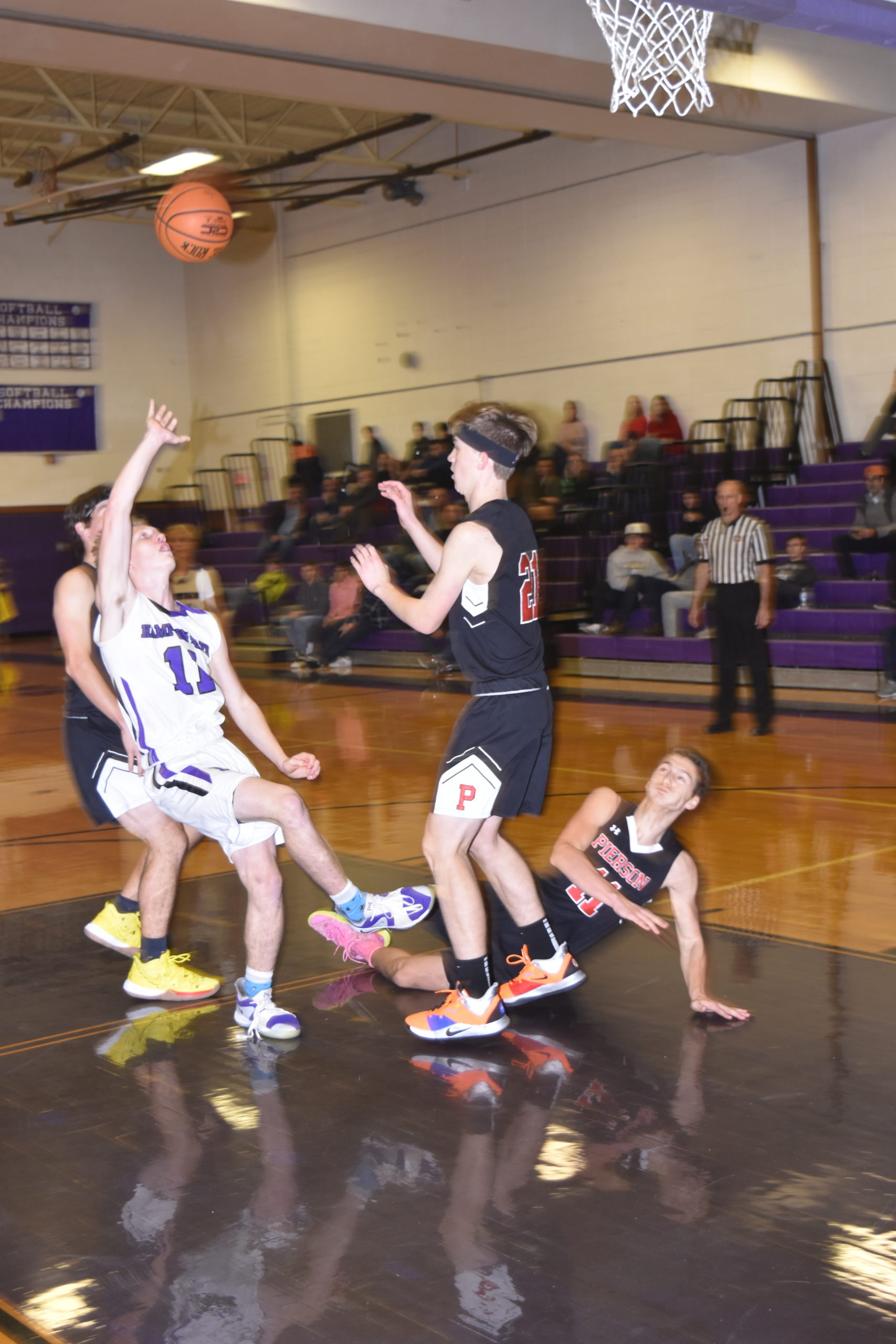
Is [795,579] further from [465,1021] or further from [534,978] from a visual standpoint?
[465,1021]

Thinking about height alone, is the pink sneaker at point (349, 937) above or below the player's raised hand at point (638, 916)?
below

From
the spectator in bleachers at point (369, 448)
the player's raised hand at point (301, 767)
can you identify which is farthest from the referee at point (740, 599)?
the spectator in bleachers at point (369, 448)

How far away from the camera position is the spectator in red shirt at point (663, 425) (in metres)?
16.1

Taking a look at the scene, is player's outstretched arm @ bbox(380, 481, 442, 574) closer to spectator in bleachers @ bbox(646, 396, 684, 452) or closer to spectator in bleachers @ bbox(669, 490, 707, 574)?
spectator in bleachers @ bbox(669, 490, 707, 574)

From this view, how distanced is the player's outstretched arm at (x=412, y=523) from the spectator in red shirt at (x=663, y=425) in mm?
12263

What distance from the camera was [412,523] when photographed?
402cm

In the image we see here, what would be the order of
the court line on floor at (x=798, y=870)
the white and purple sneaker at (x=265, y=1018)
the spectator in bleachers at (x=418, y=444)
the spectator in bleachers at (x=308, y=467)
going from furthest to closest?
the spectator in bleachers at (x=308, y=467) → the spectator in bleachers at (x=418, y=444) → the court line on floor at (x=798, y=870) → the white and purple sneaker at (x=265, y=1018)

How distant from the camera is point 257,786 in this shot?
4.03m

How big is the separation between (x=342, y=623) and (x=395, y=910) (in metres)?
11.0

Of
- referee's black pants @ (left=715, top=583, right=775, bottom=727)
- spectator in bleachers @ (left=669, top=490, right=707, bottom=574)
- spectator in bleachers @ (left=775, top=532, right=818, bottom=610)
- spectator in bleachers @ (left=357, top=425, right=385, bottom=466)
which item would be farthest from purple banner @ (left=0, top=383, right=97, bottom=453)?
referee's black pants @ (left=715, top=583, right=775, bottom=727)

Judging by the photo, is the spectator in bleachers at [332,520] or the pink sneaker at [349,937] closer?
the pink sneaker at [349,937]

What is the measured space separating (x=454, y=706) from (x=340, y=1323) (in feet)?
31.3

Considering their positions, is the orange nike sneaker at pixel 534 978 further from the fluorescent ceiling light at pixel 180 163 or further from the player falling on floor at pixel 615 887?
the fluorescent ceiling light at pixel 180 163

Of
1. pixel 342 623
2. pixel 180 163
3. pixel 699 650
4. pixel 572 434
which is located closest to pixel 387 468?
pixel 572 434
